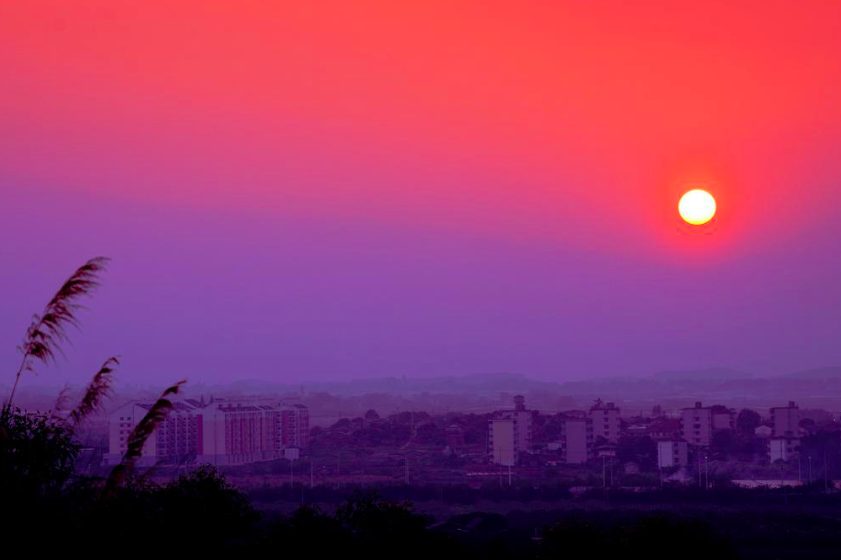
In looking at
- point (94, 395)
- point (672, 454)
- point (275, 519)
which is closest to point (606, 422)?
point (672, 454)

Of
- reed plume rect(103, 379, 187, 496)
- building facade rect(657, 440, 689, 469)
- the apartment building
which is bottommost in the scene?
building facade rect(657, 440, 689, 469)

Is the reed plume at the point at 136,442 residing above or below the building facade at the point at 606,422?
above

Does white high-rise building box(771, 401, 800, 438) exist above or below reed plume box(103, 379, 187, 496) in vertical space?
below

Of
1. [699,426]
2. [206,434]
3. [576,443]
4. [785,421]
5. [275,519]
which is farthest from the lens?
[699,426]

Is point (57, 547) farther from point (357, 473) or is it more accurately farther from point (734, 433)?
point (734, 433)

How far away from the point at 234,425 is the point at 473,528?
191ft

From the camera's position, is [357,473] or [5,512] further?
[357,473]

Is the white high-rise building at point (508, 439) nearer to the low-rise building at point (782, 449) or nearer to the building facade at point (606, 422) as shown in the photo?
the building facade at point (606, 422)

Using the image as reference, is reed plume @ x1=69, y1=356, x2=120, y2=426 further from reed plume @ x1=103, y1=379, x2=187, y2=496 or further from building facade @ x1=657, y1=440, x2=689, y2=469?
building facade @ x1=657, y1=440, x2=689, y2=469

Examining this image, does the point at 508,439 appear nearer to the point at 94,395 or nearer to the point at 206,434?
the point at 206,434

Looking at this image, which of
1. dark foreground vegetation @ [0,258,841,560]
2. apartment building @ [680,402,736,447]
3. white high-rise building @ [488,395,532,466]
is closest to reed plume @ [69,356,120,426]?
dark foreground vegetation @ [0,258,841,560]

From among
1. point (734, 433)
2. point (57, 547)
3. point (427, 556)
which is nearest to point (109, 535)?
point (57, 547)

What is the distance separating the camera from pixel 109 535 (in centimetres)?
879

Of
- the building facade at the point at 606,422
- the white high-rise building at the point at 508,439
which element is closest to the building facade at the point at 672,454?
the white high-rise building at the point at 508,439
